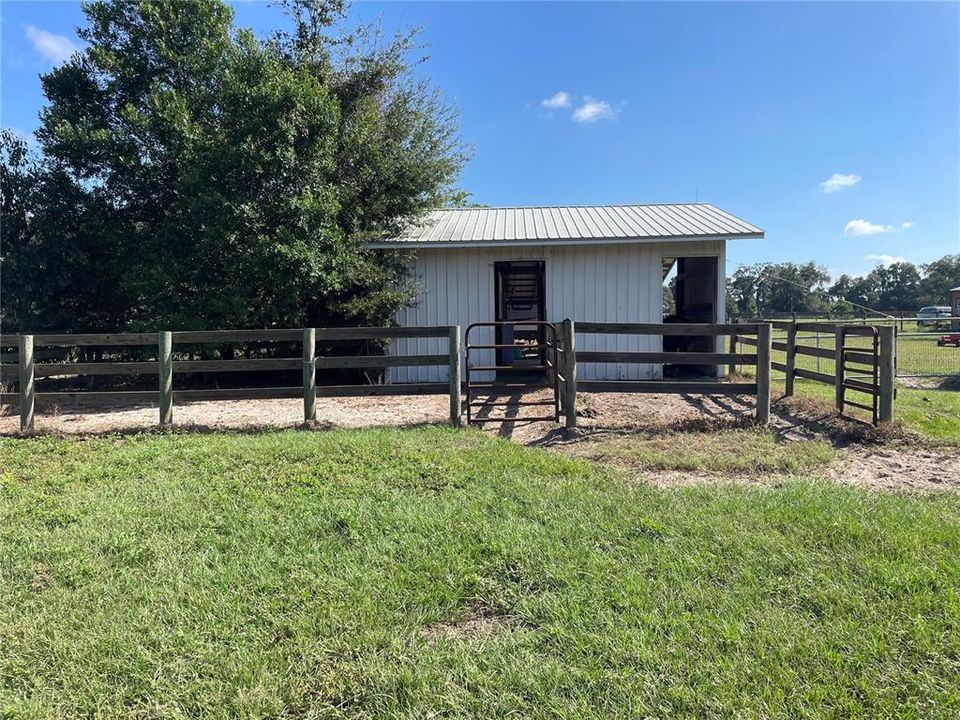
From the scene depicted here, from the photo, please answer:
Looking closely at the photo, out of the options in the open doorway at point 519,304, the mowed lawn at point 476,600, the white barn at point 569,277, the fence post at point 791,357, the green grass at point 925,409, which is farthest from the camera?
the open doorway at point 519,304

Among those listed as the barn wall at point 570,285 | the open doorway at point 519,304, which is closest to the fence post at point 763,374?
the open doorway at point 519,304

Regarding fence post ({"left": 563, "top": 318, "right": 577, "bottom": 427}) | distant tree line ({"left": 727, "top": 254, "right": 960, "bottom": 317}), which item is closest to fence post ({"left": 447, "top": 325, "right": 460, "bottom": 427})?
fence post ({"left": 563, "top": 318, "right": 577, "bottom": 427})

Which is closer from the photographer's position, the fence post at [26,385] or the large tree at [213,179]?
the fence post at [26,385]

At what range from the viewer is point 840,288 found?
3610 inches

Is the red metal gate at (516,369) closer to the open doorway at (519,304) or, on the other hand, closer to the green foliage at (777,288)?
the open doorway at (519,304)

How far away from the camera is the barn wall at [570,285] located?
10516 mm

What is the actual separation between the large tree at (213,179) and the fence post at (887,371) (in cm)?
737

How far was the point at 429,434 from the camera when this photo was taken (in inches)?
235

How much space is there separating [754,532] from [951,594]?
36.2 inches

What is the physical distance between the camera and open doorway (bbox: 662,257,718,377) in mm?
10992

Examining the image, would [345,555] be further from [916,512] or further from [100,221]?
[100,221]

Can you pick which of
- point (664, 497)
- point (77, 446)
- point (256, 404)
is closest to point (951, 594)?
point (664, 497)

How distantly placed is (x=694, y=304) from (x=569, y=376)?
7.26 m

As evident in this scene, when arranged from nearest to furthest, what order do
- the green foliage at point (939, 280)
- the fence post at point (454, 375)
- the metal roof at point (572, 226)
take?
the fence post at point (454, 375)
the metal roof at point (572, 226)
the green foliage at point (939, 280)
